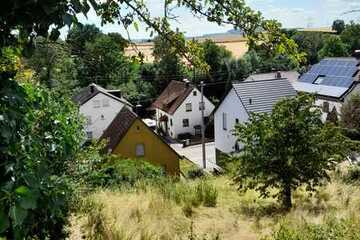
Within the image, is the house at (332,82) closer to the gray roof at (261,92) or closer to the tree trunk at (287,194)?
the gray roof at (261,92)

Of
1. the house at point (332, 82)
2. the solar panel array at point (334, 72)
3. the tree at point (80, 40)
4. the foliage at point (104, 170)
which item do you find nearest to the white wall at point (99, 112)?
the house at point (332, 82)

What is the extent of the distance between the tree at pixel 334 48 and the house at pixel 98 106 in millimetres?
24981

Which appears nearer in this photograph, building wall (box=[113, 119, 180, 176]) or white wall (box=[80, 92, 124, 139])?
building wall (box=[113, 119, 180, 176])

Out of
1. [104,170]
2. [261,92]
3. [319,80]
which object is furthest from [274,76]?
[104,170]

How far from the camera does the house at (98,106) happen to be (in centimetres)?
3647

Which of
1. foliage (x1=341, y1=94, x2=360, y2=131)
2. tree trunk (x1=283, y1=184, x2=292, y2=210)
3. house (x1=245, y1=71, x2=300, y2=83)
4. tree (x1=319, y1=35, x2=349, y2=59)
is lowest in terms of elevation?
tree trunk (x1=283, y1=184, x2=292, y2=210)

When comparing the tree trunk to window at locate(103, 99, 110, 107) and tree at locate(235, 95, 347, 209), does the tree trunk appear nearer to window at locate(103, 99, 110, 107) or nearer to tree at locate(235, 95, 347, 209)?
tree at locate(235, 95, 347, 209)

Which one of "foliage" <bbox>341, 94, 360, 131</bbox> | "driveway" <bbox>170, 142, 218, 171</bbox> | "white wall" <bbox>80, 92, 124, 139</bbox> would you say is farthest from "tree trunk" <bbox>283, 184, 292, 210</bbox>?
"white wall" <bbox>80, 92, 124, 139</bbox>

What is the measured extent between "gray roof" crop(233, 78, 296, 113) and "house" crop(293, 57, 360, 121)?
2219mm

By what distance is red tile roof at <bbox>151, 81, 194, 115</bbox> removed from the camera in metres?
41.5

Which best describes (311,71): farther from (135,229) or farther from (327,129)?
(135,229)

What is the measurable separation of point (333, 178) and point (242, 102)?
50.7 feet

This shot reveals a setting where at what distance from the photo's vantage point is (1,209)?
1631 millimetres

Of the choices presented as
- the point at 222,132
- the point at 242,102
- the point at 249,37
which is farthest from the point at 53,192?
the point at 222,132
